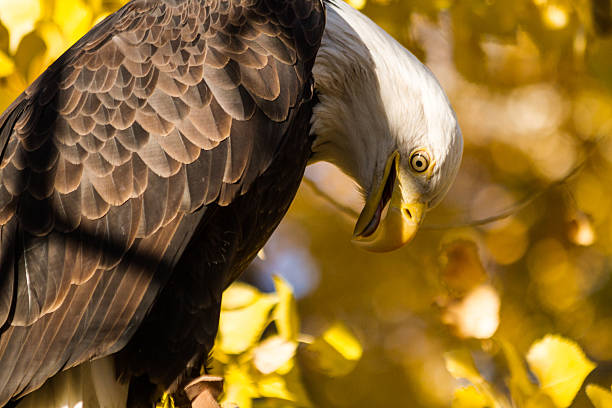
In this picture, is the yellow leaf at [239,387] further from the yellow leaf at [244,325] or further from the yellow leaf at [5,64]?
the yellow leaf at [5,64]

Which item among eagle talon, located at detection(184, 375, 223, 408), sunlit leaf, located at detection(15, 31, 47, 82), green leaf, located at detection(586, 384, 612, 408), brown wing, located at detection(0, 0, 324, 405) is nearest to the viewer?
brown wing, located at detection(0, 0, 324, 405)

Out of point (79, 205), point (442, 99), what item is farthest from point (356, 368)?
point (79, 205)

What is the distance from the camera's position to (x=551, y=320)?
2639 millimetres

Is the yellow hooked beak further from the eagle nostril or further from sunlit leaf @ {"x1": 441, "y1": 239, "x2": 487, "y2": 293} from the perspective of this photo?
sunlit leaf @ {"x1": 441, "y1": 239, "x2": 487, "y2": 293}

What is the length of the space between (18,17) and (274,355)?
1.07 meters

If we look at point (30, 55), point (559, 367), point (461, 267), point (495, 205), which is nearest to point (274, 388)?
point (461, 267)

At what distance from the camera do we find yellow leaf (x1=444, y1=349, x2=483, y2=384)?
227 cm

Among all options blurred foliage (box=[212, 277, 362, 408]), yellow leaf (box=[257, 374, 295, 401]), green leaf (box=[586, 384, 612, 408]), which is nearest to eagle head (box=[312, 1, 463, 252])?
blurred foliage (box=[212, 277, 362, 408])

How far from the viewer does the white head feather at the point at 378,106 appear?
2.46 meters

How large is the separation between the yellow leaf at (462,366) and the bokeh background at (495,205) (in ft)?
1.00

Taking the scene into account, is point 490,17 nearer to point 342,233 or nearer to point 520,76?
point 520,76

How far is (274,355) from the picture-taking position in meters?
2.43

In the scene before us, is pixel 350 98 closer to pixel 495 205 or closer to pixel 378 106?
pixel 378 106

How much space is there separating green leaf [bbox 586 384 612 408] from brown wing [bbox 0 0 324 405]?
905 mm
